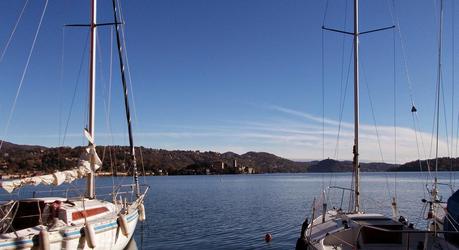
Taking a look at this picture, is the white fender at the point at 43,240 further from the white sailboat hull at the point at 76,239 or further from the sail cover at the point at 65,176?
the sail cover at the point at 65,176

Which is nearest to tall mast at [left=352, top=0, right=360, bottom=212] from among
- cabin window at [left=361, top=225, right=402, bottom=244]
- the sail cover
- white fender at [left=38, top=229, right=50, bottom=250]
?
cabin window at [left=361, top=225, right=402, bottom=244]

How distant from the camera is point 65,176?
19.9 metres

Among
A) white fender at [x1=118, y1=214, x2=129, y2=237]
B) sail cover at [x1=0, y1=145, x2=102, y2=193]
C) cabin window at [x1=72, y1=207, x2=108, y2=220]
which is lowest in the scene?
white fender at [x1=118, y1=214, x2=129, y2=237]

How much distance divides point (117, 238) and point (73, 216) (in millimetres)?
3137

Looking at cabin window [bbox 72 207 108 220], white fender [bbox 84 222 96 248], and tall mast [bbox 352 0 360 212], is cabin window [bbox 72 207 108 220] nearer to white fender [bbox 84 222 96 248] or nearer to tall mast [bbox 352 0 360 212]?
white fender [bbox 84 222 96 248]

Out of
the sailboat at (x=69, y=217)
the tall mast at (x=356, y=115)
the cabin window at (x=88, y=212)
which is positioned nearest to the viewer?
the sailboat at (x=69, y=217)

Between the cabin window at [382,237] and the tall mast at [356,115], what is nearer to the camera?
the cabin window at [382,237]

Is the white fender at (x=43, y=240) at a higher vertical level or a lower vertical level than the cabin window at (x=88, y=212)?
lower

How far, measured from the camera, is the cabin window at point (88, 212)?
17500mm

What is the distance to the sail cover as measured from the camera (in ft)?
55.9

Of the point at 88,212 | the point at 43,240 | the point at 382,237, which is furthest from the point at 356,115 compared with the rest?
the point at 43,240

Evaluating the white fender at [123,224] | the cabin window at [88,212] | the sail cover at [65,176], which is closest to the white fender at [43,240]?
the cabin window at [88,212]

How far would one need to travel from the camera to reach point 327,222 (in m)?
18.6

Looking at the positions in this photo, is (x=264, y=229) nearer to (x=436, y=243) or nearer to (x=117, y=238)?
(x=117, y=238)
